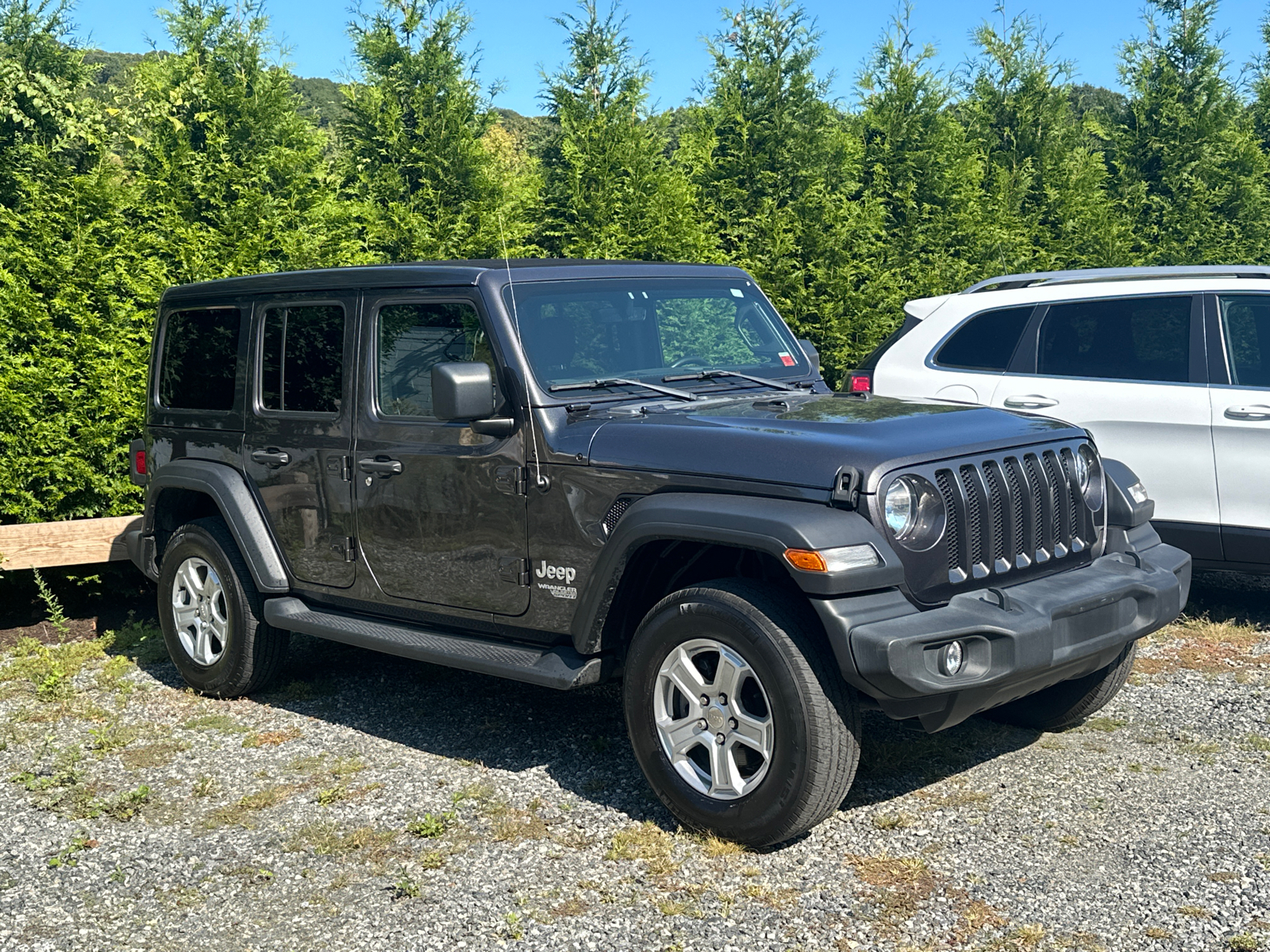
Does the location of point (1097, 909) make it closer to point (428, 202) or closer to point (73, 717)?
point (73, 717)

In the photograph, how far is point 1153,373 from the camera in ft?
23.5

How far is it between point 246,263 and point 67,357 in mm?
1522

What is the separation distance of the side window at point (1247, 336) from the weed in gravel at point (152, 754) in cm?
565

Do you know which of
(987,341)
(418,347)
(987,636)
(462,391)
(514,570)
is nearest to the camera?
(987,636)

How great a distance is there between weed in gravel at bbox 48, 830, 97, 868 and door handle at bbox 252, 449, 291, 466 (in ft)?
6.17

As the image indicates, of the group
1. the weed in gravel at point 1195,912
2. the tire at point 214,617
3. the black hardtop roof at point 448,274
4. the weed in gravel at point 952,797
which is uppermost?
the black hardtop roof at point 448,274

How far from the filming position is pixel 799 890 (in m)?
4.12

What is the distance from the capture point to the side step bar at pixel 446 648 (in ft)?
16.0

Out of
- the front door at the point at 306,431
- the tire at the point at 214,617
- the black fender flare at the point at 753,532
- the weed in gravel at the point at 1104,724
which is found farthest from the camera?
the tire at the point at 214,617

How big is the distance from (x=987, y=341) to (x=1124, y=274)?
855mm

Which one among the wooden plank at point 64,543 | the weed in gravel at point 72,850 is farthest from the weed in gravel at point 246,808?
the wooden plank at point 64,543

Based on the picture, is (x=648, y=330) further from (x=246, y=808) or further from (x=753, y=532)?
(x=246, y=808)

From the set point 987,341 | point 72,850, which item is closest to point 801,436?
point 72,850

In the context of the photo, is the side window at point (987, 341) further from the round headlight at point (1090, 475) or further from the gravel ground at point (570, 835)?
the round headlight at point (1090, 475)
